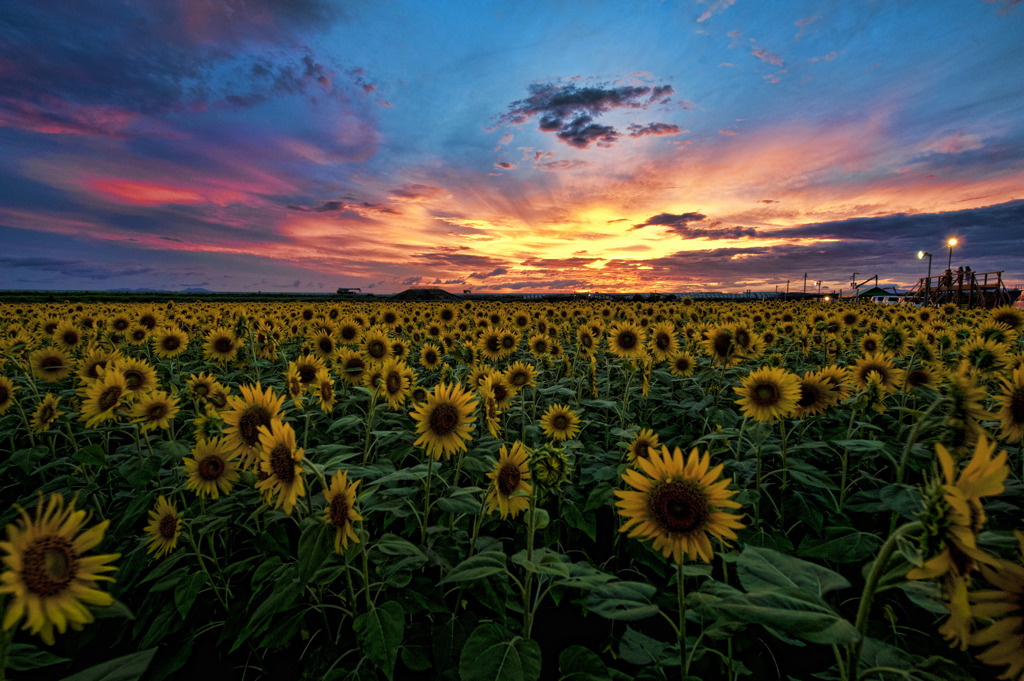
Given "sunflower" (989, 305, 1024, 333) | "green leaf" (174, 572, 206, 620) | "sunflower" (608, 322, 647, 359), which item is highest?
"sunflower" (989, 305, 1024, 333)

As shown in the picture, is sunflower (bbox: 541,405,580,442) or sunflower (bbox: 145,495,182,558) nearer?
sunflower (bbox: 145,495,182,558)

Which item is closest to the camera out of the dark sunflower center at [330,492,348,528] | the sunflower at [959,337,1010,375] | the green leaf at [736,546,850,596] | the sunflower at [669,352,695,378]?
the green leaf at [736,546,850,596]

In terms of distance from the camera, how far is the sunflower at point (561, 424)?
3869 millimetres

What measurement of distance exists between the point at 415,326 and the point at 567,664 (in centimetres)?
809

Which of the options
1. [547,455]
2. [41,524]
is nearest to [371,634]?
[547,455]

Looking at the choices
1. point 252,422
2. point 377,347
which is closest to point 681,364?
point 377,347

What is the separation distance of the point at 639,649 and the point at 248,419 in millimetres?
2584

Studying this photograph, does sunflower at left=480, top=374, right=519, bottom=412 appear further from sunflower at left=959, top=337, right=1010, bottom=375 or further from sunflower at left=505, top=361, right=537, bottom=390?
A: sunflower at left=959, top=337, right=1010, bottom=375

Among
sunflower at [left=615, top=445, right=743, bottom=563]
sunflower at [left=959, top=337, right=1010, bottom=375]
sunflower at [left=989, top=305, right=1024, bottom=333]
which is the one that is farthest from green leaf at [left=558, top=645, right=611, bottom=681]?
sunflower at [left=989, top=305, right=1024, bottom=333]

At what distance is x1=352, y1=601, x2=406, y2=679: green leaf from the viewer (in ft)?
6.18

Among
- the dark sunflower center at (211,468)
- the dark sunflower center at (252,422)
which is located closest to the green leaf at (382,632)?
the dark sunflower center at (252,422)

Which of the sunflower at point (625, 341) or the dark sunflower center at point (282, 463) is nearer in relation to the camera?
the dark sunflower center at point (282, 463)

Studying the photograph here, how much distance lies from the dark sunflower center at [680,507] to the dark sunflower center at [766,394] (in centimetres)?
181

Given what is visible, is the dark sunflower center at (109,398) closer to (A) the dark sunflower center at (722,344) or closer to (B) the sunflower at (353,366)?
(B) the sunflower at (353,366)
